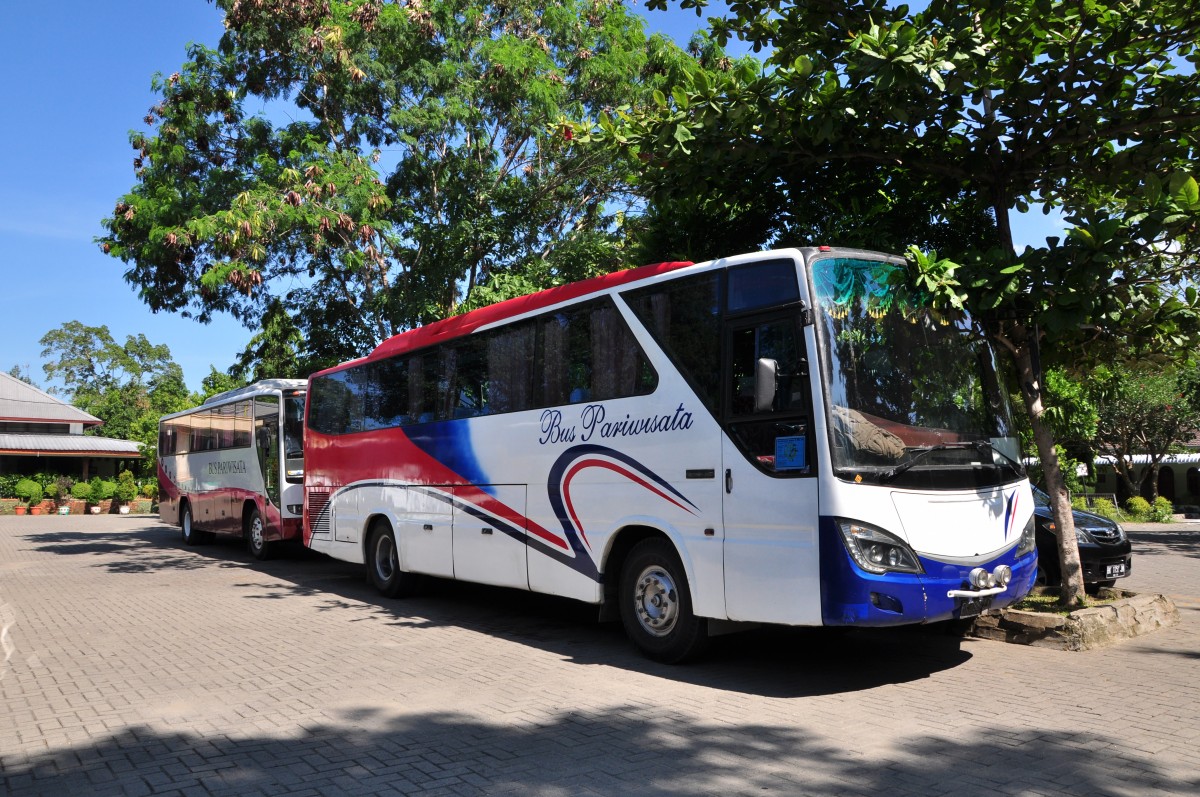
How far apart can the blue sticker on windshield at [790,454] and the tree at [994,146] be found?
1.67m

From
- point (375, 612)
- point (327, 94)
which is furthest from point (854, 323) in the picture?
point (327, 94)

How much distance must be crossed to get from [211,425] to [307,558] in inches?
162

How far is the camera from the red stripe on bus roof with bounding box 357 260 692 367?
8.48 meters

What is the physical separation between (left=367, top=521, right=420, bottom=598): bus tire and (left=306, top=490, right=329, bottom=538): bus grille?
1.51 m

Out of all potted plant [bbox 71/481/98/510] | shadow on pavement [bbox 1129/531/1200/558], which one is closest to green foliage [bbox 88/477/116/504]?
potted plant [bbox 71/481/98/510]

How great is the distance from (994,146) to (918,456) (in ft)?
13.0

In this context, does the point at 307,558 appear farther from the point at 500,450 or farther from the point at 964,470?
the point at 964,470

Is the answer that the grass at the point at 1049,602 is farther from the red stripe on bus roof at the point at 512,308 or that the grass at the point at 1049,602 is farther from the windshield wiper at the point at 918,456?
the red stripe on bus roof at the point at 512,308

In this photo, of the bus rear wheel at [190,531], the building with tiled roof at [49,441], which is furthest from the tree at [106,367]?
the bus rear wheel at [190,531]

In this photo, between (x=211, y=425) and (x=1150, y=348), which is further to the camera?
(x=211, y=425)

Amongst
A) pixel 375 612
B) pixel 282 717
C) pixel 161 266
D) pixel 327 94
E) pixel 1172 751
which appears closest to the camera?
pixel 1172 751

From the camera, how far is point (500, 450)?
10.1m

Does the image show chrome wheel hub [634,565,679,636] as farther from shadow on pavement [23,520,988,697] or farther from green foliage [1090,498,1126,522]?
green foliage [1090,498,1126,522]

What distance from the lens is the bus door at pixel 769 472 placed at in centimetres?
664
